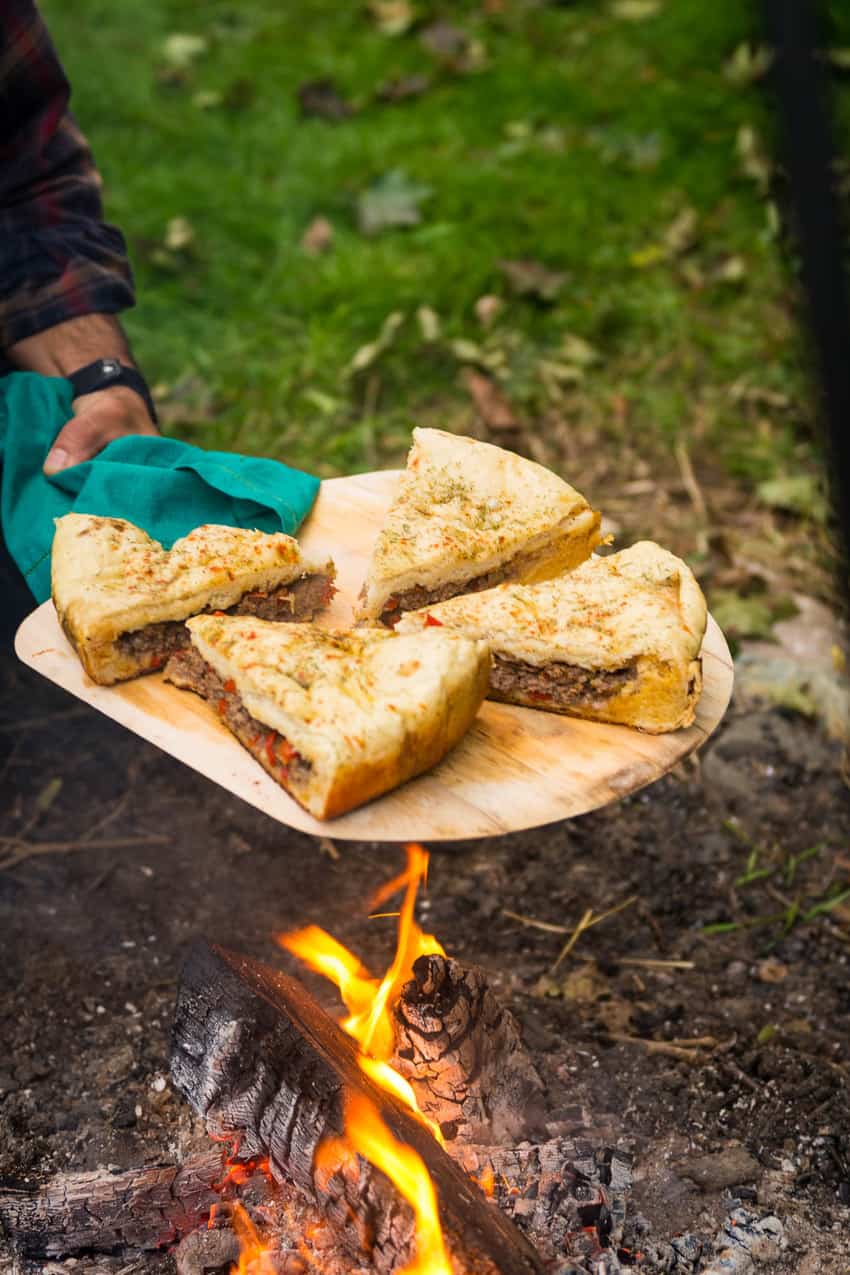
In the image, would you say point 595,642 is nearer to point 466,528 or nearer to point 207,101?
point 466,528

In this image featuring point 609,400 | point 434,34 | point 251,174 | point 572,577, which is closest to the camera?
point 572,577

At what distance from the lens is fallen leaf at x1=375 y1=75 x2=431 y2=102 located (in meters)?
8.58

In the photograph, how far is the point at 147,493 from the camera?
130 inches

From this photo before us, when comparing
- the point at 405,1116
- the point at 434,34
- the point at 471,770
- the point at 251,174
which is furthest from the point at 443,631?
the point at 434,34

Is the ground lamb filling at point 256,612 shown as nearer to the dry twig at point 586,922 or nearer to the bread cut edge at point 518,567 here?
the bread cut edge at point 518,567

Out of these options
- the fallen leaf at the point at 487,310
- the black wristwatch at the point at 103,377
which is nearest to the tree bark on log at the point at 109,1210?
the black wristwatch at the point at 103,377

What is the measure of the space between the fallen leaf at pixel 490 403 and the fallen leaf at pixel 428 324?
29 cm

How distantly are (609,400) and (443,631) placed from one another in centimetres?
397

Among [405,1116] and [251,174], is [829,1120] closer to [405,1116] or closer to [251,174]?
[405,1116]

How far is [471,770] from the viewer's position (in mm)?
2637

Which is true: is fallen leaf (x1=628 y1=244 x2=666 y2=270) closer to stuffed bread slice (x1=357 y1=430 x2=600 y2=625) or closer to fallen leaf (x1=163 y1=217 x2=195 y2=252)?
fallen leaf (x1=163 y1=217 x2=195 y2=252)

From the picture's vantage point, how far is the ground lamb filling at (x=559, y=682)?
2789mm

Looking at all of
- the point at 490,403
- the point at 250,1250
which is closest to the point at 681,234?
the point at 490,403

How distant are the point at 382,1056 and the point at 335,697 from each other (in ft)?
3.35
